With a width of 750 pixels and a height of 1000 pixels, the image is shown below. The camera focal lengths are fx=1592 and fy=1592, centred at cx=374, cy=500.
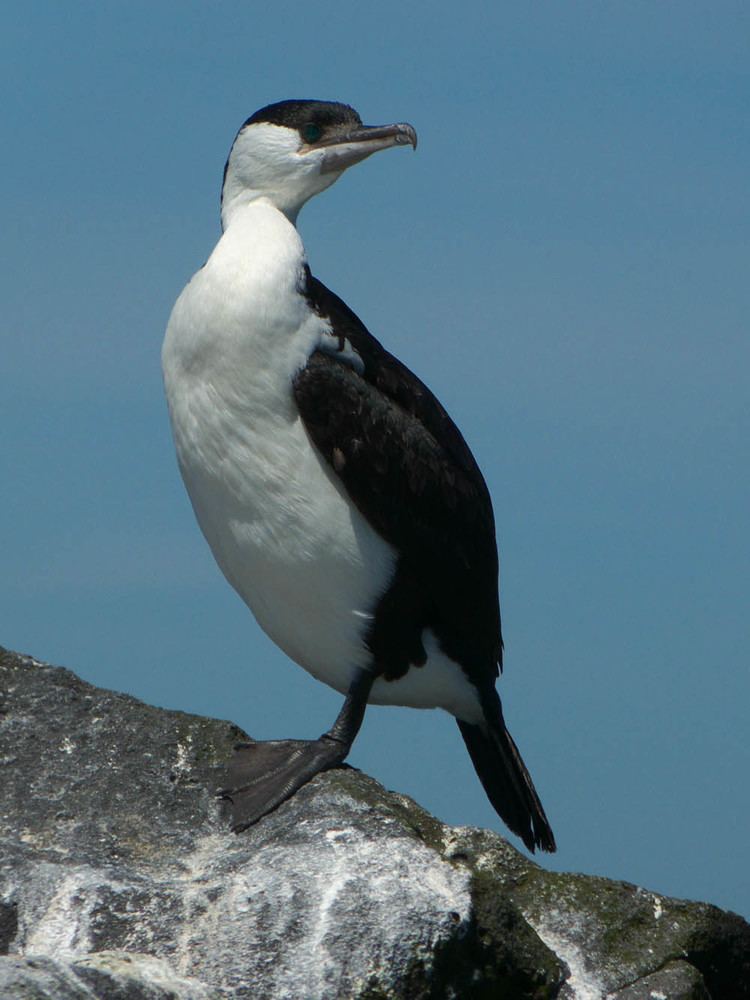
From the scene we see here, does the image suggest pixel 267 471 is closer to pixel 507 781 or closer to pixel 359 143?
pixel 359 143

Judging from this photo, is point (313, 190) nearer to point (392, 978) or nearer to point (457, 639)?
point (457, 639)

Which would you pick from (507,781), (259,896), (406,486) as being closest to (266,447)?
(406,486)

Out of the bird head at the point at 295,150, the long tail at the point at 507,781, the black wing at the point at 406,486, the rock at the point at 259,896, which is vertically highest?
the bird head at the point at 295,150

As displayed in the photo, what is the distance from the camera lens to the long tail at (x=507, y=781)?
7.08m

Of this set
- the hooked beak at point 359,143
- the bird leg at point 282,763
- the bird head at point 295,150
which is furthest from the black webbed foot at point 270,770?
the hooked beak at point 359,143

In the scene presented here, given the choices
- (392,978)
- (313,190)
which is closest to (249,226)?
(313,190)

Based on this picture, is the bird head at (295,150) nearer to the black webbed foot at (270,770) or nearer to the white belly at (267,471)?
the white belly at (267,471)

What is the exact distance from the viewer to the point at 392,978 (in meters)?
5.07

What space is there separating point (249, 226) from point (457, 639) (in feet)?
6.27

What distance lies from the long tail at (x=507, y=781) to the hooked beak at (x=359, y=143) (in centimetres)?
246

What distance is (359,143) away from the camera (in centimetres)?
661

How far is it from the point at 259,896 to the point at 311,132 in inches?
124

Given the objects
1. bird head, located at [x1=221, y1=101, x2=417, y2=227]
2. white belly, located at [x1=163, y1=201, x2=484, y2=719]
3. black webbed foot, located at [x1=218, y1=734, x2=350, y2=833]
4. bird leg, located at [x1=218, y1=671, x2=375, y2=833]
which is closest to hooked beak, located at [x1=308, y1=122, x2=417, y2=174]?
bird head, located at [x1=221, y1=101, x2=417, y2=227]

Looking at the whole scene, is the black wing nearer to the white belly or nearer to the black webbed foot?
the white belly
